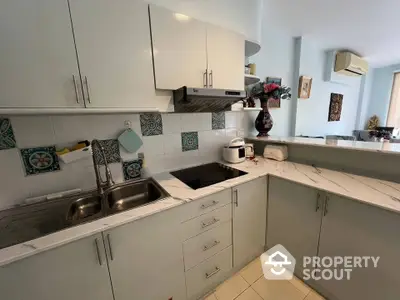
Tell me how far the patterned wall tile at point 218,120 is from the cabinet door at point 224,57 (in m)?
0.41

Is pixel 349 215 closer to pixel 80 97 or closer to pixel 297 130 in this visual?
pixel 80 97

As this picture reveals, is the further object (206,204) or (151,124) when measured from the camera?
(151,124)

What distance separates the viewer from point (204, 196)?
3.58ft

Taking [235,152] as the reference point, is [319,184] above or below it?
below

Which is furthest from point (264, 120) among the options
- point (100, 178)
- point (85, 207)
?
point (85, 207)

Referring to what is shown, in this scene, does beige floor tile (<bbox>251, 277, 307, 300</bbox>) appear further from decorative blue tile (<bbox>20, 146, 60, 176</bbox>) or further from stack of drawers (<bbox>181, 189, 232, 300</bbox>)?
decorative blue tile (<bbox>20, 146, 60, 176</bbox>)

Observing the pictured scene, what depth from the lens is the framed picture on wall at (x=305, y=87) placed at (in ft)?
8.18

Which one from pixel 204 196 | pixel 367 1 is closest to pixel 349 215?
pixel 204 196

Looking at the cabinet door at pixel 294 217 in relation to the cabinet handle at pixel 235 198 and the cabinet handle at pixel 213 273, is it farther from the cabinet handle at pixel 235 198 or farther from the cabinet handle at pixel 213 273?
the cabinet handle at pixel 213 273

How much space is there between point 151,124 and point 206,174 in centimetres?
67

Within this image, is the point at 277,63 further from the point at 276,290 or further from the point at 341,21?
the point at 276,290

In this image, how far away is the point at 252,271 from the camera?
1.42 m

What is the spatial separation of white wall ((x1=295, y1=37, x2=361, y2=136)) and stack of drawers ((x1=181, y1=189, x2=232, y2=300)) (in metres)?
2.11

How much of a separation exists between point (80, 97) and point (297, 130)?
2.78 metres
